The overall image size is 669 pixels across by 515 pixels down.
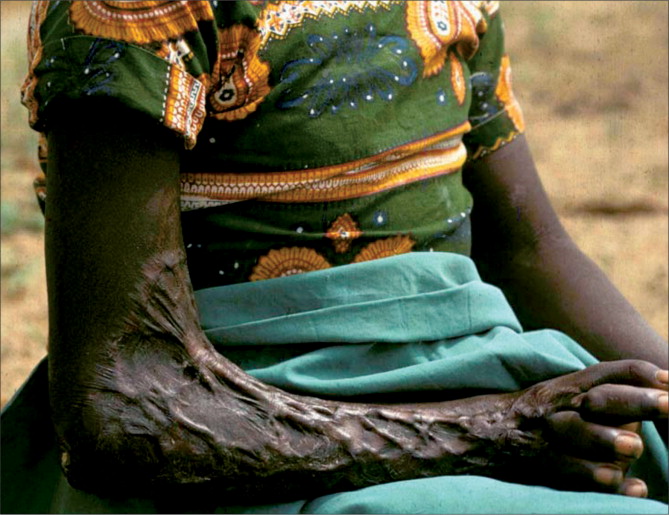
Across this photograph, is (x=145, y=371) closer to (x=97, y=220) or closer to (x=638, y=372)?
(x=97, y=220)

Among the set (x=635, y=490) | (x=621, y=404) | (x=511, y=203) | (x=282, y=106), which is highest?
(x=282, y=106)

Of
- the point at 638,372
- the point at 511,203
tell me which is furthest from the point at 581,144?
the point at 638,372

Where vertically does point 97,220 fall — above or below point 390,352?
above

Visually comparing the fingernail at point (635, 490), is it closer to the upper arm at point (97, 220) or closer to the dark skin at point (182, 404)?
the dark skin at point (182, 404)

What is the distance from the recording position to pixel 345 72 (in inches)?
54.9

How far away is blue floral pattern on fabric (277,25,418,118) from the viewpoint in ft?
4.48

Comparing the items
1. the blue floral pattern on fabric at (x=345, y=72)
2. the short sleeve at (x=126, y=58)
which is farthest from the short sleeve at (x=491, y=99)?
the short sleeve at (x=126, y=58)

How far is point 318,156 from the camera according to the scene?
4.57ft

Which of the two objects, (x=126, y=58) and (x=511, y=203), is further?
(x=511, y=203)

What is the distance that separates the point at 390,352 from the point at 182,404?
1.03 feet

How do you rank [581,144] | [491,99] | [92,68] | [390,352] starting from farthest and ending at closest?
1. [581,144]
2. [491,99]
3. [390,352]
4. [92,68]

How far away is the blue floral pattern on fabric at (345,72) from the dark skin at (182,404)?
208 mm

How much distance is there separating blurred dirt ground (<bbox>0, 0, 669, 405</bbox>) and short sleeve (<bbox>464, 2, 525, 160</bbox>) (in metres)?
1.59

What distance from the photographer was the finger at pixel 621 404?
1341mm
